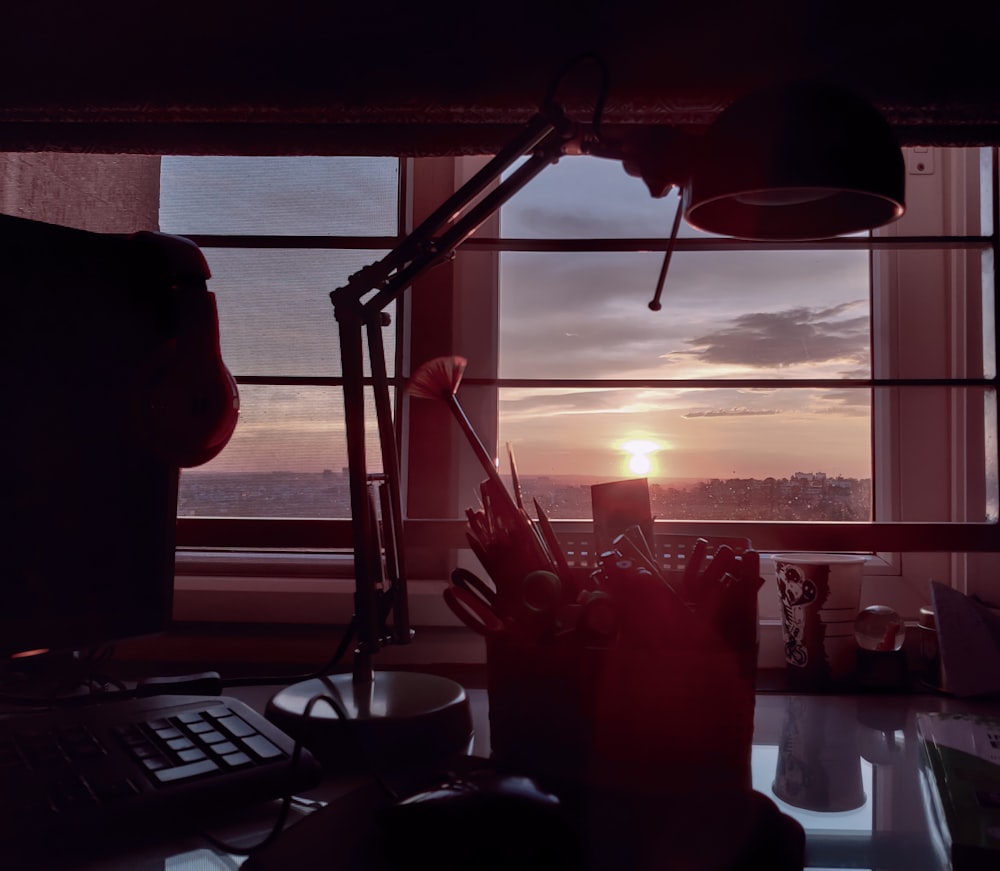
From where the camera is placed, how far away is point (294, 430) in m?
1.18

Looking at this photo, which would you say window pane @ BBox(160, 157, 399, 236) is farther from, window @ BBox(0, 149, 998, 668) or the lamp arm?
the lamp arm

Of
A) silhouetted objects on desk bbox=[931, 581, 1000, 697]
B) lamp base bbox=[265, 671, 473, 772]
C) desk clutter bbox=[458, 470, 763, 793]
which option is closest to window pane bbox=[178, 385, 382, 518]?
lamp base bbox=[265, 671, 473, 772]

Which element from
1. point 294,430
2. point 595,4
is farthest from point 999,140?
point 294,430

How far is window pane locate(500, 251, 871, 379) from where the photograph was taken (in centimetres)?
116

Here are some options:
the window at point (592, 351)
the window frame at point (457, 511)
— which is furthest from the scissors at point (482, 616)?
the window at point (592, 351)

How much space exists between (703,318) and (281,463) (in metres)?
0.67

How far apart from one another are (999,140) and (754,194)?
1.60ft

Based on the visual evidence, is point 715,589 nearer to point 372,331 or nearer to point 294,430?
point 372,331

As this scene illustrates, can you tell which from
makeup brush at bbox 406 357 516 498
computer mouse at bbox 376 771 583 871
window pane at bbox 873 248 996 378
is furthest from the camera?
window pane at bbox 873 248 996 378

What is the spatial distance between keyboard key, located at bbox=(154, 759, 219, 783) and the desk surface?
0.04 m

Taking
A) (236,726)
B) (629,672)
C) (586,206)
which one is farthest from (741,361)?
(236,726)

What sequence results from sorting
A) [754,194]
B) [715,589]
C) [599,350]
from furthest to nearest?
1. [599,350]
2. [754,194]
3. [715,589]

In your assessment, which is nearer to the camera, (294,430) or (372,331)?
(372,331)

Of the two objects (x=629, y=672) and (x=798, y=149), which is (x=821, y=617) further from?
(x=798, y=149)
